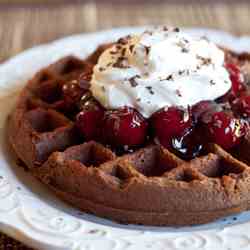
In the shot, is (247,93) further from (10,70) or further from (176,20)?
(176,20)

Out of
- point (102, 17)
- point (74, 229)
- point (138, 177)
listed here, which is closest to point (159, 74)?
point (138, 177)

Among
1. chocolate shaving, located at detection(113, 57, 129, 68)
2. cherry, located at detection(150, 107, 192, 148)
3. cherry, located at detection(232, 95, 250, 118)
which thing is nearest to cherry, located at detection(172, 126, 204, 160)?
cherry, located at detection(150, 107, 192, 148)

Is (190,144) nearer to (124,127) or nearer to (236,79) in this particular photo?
(124,127)

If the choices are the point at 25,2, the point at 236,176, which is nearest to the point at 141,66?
the point at 236,176

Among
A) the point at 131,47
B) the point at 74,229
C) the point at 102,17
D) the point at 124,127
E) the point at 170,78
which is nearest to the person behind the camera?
the point at 74,229

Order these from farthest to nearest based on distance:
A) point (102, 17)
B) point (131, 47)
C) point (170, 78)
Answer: point (102, 17)
point (131, 47)
point (170, 78)

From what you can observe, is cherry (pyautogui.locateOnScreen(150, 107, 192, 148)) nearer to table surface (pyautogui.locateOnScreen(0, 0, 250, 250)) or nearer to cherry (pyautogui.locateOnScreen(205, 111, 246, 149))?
cherry (pyautogui.locateOnScreen(205, 111, 246, 149))
